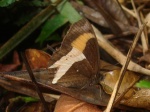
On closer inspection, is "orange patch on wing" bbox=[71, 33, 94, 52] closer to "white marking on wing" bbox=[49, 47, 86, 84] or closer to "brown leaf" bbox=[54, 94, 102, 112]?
"white marking on wing" bbox=[49, 47, 86, 84]

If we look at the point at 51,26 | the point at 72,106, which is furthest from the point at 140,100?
the point at 51,26

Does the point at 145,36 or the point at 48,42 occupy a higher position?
the point at 48,42

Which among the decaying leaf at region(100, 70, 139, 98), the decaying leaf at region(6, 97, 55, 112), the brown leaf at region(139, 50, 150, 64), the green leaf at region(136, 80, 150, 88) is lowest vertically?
the brown leaf at region(139, 50, 150, 64)

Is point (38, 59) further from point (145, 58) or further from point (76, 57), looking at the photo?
point (145, 58)

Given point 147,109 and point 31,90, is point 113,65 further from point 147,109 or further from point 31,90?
point 31,90

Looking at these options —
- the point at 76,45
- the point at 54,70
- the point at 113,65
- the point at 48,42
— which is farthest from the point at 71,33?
the point at 48,42

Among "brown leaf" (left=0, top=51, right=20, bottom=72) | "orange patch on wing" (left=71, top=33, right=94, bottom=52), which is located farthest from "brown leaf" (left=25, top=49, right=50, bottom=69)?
"orange patch on wing" (left=71, top=33, right=94, bottom=52)
